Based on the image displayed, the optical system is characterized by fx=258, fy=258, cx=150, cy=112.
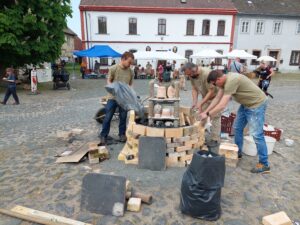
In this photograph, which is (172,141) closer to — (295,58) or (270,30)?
(270,30)

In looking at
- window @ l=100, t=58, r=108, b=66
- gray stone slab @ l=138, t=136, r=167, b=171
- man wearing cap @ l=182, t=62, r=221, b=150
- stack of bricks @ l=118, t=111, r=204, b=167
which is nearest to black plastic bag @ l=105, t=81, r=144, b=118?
stack of bricks @ l=118, t=111, r=204, b=167

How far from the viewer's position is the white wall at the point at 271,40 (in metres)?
28.5

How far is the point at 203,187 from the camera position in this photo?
3.01 meters

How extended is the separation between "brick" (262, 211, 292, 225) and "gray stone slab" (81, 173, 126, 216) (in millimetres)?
1712

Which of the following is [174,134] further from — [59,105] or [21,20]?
[21,20]

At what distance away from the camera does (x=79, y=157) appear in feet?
15.4

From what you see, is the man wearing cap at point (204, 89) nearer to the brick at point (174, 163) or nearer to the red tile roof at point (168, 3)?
the brick at point (174, 163)

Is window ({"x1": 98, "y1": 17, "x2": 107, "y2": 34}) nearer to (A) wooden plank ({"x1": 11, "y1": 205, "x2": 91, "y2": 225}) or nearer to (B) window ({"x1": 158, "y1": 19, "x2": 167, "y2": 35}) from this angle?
(B) window ({"x1": 158, "y1": 19, "x2": 167, "y2": 35})

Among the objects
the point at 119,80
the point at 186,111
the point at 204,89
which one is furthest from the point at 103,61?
the point at 204,89

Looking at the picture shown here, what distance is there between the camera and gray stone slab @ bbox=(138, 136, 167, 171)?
427 cm

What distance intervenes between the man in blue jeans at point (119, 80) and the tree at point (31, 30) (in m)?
8.19

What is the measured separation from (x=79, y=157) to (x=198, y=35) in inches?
967

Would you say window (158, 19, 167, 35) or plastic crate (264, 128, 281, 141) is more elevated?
window (158, 19, 167, 35)

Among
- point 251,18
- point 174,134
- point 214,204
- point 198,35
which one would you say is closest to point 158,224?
point 214,204
